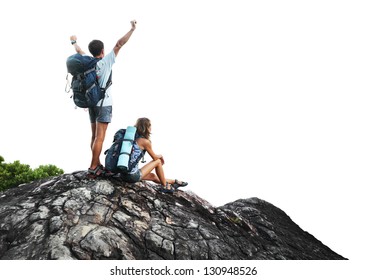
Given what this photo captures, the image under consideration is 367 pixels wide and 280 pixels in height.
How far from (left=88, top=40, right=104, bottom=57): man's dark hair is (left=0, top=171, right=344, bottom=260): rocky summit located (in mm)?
3328

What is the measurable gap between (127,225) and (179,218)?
1564mm

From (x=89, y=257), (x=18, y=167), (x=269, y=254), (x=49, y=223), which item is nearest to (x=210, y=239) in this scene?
(x=269, y=254)

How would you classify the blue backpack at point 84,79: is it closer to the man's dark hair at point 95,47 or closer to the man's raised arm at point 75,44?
the man's dark hair at point 95,47

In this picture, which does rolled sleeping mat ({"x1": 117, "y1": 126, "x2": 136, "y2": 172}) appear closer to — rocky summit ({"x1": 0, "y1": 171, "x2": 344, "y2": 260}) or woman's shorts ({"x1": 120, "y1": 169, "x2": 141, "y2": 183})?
woman's shorts ({"x1": 120, "y1": 169, "x2": 141, "y2": 183})

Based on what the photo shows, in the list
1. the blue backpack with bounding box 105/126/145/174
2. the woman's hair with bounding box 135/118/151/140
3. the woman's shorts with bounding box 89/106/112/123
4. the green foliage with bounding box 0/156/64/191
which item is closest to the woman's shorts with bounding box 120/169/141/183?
the blue backpack with bounding box 105/126/145/174

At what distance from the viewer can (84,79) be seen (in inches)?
430

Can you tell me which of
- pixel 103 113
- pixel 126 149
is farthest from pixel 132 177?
pixel 103 113

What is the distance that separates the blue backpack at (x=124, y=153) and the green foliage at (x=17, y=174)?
490 cm

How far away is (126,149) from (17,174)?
243 inches

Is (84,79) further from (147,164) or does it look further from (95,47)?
(147,164)

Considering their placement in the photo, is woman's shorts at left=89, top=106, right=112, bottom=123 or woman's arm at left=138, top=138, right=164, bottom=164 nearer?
woman's shorts at left=89, top=106, right=112, bottom=123

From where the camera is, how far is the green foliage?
1512cm

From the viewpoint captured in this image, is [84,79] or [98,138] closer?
[84,79]

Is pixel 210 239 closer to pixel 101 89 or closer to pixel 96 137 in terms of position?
pixel 96 137
